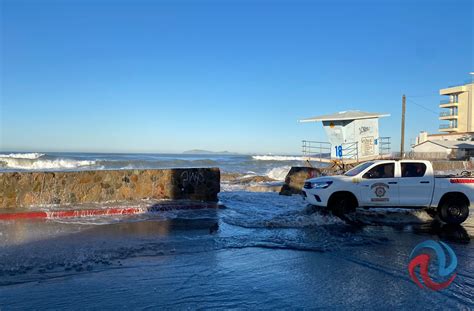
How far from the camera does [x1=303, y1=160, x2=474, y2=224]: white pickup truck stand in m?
11.1

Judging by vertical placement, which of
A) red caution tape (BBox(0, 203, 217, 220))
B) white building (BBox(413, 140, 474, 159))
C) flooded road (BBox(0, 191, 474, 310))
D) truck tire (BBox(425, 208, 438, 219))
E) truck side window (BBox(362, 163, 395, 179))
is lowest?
flooded road (BBox(0, 191, 474, 310))

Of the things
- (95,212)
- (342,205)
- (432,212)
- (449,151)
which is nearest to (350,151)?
(432,212)

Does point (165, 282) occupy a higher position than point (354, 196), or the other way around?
point (354, 196)

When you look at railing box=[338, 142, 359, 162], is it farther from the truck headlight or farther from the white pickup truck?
the truck headlight

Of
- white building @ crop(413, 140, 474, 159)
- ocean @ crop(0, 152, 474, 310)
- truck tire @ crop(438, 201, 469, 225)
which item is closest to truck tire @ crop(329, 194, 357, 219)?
ocean @ crop(0, 152, 474, 310)

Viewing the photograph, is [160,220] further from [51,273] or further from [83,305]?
[83,305]

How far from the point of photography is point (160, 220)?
10688 mm

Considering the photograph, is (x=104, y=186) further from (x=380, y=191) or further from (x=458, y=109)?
(x=458, y=109)

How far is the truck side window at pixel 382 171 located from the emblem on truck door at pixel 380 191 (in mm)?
305

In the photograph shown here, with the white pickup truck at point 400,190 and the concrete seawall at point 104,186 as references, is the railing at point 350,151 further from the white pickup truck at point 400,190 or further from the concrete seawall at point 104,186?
the concrete seawall at point 104,186

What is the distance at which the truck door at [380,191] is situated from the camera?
A: 11.2 m

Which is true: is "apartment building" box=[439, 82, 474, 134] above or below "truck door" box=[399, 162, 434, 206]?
above

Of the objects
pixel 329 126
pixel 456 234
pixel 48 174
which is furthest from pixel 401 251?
pixel 329 126

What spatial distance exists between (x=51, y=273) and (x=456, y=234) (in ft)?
28.8
